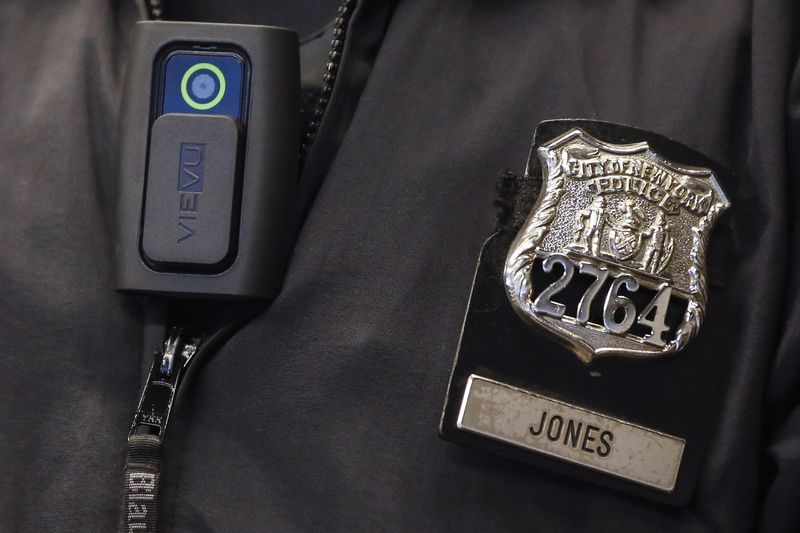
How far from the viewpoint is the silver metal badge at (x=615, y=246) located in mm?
531

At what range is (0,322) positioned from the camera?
60 cm

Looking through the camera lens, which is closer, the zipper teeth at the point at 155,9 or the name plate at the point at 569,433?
the name plate at the point at 569,433

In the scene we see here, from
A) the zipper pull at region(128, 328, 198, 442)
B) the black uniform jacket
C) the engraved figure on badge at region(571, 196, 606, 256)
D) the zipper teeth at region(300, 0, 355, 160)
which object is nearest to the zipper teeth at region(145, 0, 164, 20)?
the black uniform jacket

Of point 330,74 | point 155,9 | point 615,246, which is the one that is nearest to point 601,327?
point 615,246

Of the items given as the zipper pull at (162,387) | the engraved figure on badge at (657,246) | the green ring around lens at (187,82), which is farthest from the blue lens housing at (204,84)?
the engraved figure on badge at (657,246)

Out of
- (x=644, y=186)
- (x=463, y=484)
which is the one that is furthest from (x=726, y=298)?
(x=463, y=484)

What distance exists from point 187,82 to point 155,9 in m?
0.11

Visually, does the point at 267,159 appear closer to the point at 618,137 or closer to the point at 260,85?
the point at 260,85

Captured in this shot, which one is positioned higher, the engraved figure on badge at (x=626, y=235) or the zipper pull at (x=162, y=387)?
the engraved figure on badge at (x=626, y=235)

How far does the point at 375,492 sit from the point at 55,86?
364 millimetres

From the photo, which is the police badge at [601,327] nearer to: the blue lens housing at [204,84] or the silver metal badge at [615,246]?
the silver metal badge at [615,246]

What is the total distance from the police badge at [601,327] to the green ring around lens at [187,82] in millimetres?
197

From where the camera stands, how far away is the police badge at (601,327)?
1.72 feet

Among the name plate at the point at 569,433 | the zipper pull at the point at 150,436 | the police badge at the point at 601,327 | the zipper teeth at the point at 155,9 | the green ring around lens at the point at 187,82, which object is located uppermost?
the zipper teeth at the point at 155,9
